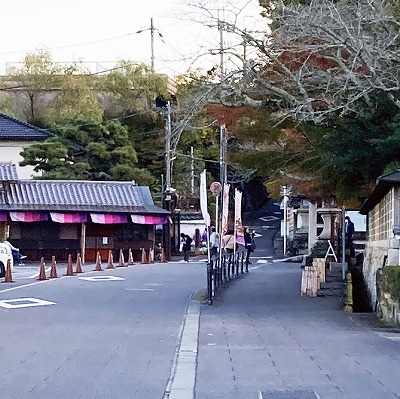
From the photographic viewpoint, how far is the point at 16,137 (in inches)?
2242

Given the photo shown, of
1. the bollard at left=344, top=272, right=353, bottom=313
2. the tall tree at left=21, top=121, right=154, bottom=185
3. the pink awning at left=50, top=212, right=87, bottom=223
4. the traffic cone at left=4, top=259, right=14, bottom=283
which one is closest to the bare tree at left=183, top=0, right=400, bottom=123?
the bollard at left=344, top=272, right=353, bottom=313

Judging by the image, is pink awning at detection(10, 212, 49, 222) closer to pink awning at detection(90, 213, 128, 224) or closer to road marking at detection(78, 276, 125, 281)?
pink awning at detection(90, 213, 128, 224)

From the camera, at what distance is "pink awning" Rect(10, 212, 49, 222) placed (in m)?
43.5

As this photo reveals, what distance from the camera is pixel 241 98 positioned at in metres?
19.0

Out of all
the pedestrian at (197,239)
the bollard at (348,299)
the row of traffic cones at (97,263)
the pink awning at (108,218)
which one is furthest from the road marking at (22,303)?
the pedestrian at (197,239)

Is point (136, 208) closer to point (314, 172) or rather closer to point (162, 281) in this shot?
point (162, 281)

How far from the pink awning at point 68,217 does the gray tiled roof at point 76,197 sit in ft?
1.03

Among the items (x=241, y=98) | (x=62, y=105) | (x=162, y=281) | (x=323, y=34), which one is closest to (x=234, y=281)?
(x=162, y=281)

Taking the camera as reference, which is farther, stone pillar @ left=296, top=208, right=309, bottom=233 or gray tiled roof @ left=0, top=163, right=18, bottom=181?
stone pillar @ left=296, top=208, right=309, bottom=233

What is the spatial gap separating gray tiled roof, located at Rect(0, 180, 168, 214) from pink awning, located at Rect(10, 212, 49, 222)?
27cm

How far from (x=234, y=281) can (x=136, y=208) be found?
17350 mm

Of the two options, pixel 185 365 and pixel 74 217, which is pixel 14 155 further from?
pixel 185 365

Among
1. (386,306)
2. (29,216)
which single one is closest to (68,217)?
(29,216)

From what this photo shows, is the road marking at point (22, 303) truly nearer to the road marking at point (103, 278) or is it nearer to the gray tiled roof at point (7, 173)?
the road marking at point (103, 278)
